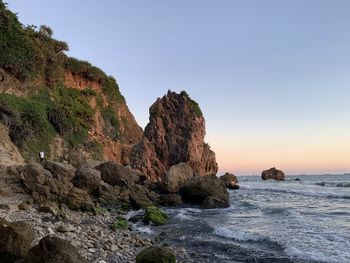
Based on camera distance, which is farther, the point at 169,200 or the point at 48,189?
the point at 169,200

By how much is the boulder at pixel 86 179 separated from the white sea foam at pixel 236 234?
8674 mm

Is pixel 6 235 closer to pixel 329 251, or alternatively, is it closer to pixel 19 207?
pixel 19 207

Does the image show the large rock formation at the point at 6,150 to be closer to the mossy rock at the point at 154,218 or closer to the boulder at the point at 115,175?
the boulder at the point at 115,175

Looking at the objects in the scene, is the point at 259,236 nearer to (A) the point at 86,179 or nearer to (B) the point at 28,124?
(A) the point at 86,179

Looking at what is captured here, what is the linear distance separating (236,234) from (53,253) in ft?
32.9

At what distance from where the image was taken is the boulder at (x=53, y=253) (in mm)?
6945

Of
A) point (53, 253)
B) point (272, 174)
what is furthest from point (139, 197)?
point (272, 174)

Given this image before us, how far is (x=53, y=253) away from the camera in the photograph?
6.99m

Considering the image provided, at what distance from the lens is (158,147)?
46875 millimetres

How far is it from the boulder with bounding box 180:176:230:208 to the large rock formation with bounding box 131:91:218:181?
17.3m

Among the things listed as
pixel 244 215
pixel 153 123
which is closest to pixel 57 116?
pixel 153 123

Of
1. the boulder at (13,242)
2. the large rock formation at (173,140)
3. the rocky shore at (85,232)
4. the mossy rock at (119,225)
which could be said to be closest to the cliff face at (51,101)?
the large rock formation at (173,140)

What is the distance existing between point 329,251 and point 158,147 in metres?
34.9

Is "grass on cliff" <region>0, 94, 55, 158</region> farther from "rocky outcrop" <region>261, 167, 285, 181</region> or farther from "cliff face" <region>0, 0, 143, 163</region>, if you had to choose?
"rocky outcrop" <region>261, 167, 285, 181</region>
